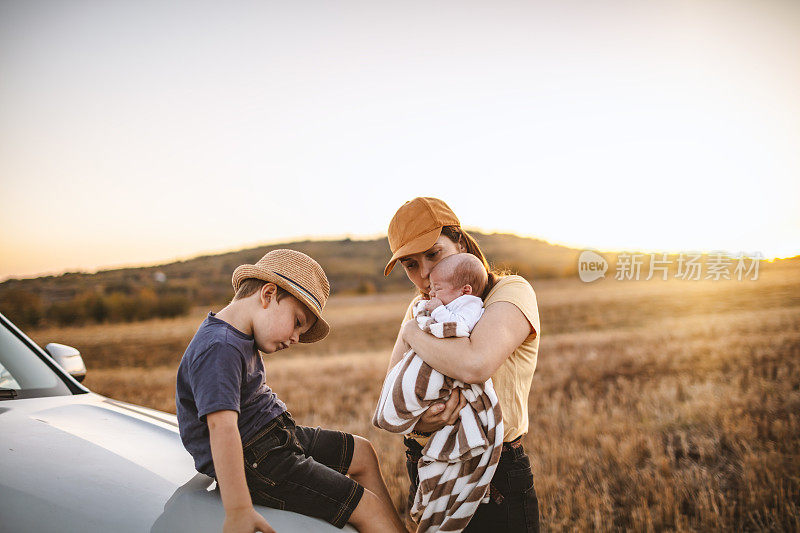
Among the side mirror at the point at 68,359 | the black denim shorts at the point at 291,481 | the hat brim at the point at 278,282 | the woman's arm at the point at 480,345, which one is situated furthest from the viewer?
the side mirror at the point at 68,359

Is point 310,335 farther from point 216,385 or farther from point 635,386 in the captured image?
point 635,386

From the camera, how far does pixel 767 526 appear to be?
3.59 m

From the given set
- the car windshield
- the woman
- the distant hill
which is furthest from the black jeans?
the distant hill

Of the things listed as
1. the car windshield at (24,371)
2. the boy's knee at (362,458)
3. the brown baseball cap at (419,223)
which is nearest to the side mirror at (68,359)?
the car windshield at (24,371)

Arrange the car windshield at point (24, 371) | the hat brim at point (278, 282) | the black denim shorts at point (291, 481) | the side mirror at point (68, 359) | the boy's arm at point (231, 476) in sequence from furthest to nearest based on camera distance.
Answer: the side mirror at point (68, 359) < the car windshield at point (24, 371) < the hat brim at point (278, 282) < the black denim shorts at point (291, 481) < the boy's arm at point (231, 476)

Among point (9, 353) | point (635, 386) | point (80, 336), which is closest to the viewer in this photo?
point (9, 353)

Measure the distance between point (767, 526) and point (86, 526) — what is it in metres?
4.07

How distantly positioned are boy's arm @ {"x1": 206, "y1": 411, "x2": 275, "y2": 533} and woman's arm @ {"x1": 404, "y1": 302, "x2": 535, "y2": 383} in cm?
78

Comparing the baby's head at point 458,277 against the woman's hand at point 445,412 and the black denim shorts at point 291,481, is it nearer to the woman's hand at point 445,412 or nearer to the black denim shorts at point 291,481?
the woman's hand at point 445,412

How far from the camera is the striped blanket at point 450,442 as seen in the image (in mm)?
2062

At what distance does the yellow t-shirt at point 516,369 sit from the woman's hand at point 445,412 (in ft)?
0.62

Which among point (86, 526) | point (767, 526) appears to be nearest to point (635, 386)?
point (767, 526)

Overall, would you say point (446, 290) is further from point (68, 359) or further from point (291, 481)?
point (68, 359)

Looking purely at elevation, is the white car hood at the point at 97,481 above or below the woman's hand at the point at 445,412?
below
